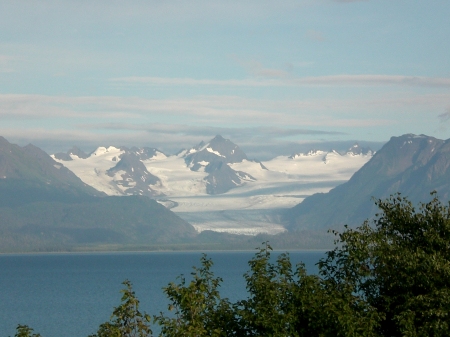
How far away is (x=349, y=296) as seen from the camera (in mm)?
28719

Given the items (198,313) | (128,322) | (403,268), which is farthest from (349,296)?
(128,322)

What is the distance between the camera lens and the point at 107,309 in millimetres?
131875

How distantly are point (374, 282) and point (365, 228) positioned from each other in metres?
2.14

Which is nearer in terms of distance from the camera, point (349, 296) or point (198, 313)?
point (198, 313)

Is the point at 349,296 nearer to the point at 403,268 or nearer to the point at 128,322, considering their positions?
the point at 403,268

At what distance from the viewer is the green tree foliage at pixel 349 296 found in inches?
1061

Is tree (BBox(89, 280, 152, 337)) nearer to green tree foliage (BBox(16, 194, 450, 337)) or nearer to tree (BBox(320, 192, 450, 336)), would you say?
green tree foliage (BBox(16, 194, 450, 337))

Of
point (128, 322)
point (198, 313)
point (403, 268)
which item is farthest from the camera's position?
point (403, 268)

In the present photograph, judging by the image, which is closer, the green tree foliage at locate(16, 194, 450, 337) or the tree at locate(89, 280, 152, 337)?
the tree at locate(89, 280, 152, 337)

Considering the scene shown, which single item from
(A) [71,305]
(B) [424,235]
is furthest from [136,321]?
(A) [71,305]

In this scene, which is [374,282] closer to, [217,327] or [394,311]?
[394,311]

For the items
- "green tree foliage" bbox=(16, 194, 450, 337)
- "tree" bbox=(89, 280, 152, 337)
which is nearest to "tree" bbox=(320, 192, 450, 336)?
"green tree foliage" bbox=(16, 194, 450, 337)

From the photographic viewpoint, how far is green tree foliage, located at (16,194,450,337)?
88.4ft

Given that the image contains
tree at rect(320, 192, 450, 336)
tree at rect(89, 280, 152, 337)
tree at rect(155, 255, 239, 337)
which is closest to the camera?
tree at rect(89, 280, 152, 337)
